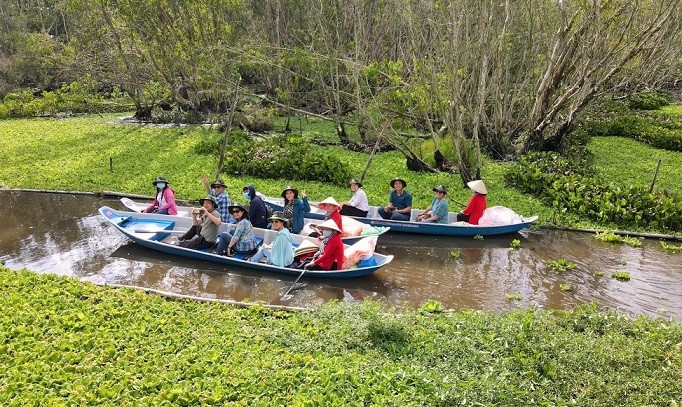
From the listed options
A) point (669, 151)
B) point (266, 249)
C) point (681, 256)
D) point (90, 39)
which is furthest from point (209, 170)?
point (669, 151)

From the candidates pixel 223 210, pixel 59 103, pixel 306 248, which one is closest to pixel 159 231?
pixel 223 210

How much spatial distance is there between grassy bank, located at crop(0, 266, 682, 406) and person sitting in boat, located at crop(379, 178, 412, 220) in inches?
187

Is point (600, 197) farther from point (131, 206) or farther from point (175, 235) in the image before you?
point (131, 206)

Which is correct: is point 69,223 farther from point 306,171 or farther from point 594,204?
point 594,204

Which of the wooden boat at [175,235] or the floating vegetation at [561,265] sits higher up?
the wooden boat at [175,235]

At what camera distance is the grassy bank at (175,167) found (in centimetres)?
1505

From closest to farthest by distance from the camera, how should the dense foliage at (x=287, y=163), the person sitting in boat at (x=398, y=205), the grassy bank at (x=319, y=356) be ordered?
the grassy bank at (x=319, y=356) → the person sitting in boat at (x=398, y=205) → the dense foliage at (x=287, y=163)

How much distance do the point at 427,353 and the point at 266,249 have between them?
4.73 metres

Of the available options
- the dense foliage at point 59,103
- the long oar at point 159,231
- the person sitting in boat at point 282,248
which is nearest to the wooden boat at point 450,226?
the person sitting in boat at point 282,248

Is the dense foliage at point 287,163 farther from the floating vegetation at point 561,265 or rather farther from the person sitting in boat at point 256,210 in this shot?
the floating vegetation at point 561,265

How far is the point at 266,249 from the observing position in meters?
10.6

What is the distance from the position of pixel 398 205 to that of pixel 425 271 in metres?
2.56

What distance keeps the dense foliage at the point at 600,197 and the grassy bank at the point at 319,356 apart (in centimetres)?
601

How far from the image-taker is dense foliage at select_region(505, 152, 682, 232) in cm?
1291
